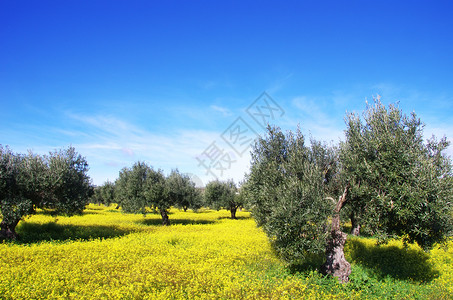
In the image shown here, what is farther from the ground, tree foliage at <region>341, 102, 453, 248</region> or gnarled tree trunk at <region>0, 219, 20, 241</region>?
tree foliage at <region>341, 102, 453, 248</region>

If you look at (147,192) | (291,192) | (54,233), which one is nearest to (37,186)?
(54,233)

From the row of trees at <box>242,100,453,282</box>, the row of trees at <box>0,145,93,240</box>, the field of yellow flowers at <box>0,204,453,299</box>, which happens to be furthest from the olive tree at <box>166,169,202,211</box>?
the row of trees at <box>242,100,453,282</box>

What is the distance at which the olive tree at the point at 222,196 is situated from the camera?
163ft

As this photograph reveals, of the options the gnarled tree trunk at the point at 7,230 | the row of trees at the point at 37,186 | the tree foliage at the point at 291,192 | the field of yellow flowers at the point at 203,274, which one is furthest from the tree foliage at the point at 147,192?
the tree foliage at the point at 291,192

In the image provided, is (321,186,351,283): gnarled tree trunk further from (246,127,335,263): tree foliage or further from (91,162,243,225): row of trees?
(91,162,243,225): row of trees

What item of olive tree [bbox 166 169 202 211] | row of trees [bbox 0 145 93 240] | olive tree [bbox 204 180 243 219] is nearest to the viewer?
row of trees [bbox 0 145 93 240]

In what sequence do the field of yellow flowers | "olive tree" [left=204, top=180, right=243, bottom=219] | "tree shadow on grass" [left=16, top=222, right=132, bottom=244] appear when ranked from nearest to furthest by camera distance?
the field of yellow flowers, "tree shadow on grass" [left=16, top=222, right=132, bottom=244], "olive tree" [left=204, top=180, right=243, bottom=219]

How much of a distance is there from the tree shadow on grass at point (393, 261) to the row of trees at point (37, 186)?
22693 millimetres

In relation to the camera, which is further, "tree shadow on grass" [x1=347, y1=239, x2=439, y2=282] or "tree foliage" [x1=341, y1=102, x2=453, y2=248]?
"tree shadow on grass" [x1=347, y1=239, x2=439, y2=282]

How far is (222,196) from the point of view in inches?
1975

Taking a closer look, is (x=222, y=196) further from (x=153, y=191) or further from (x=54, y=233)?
(x=54, y=233)

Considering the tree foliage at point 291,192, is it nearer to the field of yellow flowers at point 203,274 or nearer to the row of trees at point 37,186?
the field of yellow flowers at point 203,274

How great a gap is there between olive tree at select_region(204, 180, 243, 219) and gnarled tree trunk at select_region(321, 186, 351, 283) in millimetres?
36026

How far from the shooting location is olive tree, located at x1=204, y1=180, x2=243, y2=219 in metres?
A: 49.8
